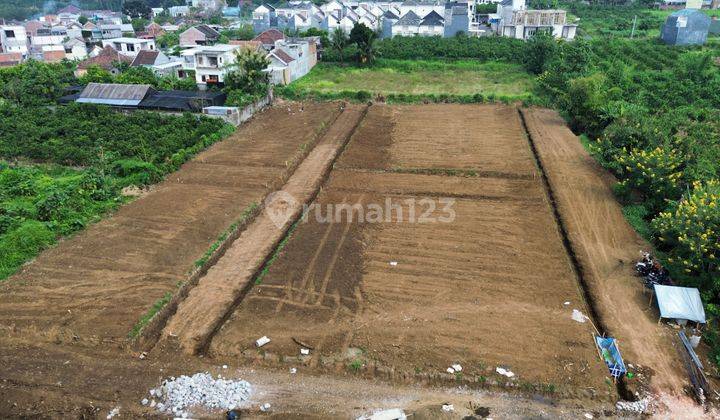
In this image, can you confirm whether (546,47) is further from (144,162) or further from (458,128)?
(144,162)

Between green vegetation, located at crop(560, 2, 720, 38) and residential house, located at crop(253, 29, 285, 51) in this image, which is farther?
green vegetation, located at crop(560, 2, 720, 38)

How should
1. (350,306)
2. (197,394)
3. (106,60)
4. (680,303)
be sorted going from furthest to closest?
(106,60), (350,306), (680,303), (197,394)

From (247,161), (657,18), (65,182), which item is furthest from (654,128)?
(657,18)

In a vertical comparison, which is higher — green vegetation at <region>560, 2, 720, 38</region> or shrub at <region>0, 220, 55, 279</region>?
green vegetation at <region>560, 2, 720, 38</region>

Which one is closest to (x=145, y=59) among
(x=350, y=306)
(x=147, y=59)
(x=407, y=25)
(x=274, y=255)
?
(x=147, y=59)

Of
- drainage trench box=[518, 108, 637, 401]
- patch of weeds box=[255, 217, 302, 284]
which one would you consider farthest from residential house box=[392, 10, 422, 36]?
patch of weeds box=[255, 217, 302, 284]

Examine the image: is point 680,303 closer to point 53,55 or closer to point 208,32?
point 208,32

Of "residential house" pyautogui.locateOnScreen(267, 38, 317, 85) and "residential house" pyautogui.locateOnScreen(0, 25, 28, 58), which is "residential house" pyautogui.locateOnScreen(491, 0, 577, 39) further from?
"residential house" pyautogui.locateOnScreen(0, 25, 28, 58)
